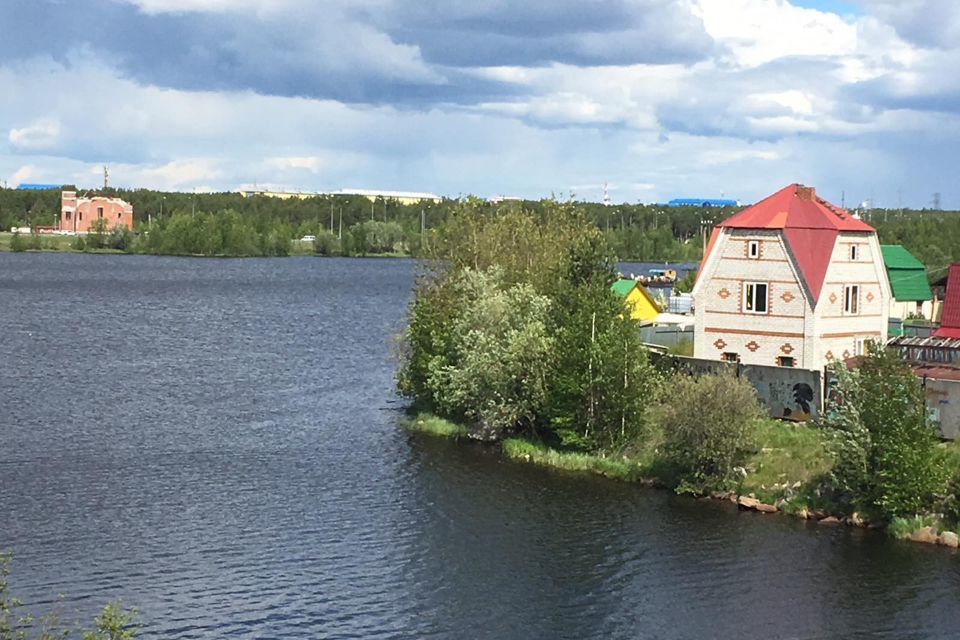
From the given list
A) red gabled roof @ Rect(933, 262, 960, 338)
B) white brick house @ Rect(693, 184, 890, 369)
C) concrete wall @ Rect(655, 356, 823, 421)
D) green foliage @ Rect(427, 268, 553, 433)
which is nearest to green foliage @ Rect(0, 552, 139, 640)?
green foliage @ Rect(427, 268, 553, 433)

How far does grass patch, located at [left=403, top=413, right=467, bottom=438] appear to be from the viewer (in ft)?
209

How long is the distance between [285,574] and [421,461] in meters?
17.2

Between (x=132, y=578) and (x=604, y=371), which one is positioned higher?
(x=604, y=371)

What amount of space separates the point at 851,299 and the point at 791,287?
3.59 m

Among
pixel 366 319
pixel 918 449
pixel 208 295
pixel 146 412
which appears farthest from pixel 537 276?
pixel 208 295

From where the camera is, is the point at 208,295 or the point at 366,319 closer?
the point at 366,319

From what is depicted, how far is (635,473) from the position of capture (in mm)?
53938

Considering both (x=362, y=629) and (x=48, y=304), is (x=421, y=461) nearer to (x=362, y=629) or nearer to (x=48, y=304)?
(x=362, y=629)

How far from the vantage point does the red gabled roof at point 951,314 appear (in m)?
60.8

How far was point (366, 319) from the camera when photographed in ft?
420

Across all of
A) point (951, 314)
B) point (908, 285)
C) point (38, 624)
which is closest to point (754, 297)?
point (951, 314)

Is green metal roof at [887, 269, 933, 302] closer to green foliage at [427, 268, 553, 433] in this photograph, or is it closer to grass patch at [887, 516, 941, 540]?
green foliage at [427, 268, 553, 433]

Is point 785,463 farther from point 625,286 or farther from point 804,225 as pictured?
point 625,286

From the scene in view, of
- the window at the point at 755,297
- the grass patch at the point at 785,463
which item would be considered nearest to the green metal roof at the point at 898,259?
the window at the point at 755,297
